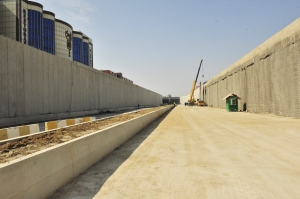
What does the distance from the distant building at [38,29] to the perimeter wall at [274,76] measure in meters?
52.3

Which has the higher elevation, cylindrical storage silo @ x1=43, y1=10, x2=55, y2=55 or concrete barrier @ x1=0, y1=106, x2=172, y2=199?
cylindrical storage silo @ x1=43, y1=10, x2=55, y2=55

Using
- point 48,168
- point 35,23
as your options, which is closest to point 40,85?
point 48,168

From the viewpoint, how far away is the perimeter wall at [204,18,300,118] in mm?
17828

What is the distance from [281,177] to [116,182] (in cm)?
332

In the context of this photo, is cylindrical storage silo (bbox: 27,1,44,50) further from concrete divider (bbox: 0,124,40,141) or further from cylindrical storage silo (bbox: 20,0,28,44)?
concrete divider (bbox: 0,124,40,141)

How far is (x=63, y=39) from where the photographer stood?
7450 cm

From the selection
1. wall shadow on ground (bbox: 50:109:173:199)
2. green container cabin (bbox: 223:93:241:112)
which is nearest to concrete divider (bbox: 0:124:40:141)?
wall shadow on ground (bbox: 50:109:173:199)

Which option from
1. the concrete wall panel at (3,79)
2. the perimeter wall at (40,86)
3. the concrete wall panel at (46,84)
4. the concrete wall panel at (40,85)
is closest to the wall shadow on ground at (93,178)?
the concrete wall panel at (3,79)

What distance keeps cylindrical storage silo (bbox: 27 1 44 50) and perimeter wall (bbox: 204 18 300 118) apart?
2133 inches

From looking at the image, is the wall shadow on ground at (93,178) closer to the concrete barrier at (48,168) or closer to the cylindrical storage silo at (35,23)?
the concrete barrier at (48,168)

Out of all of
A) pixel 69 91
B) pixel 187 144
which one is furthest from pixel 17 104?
pixel 187 144

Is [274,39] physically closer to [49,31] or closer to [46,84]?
[46,84]

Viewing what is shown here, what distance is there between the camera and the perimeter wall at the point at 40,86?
555 inches

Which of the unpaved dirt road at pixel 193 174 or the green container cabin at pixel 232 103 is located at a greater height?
the green container cabin at pixel 232 103
